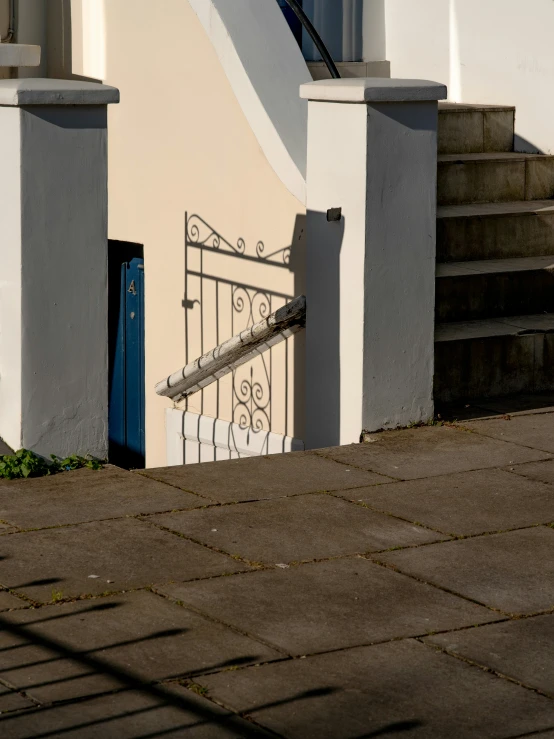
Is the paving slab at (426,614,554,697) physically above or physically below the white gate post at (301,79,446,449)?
below

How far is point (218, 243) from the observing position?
9281 millimetres

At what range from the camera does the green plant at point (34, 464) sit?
244 inches

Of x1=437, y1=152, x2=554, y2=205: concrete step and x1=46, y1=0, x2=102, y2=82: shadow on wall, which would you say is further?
x1=46, y1=0, x2=102, y2=82: shadow on wall

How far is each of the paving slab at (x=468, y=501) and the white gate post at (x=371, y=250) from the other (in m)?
0.91

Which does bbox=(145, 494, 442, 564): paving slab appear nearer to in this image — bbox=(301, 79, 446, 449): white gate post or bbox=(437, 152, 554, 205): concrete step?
bbox=(301, 79, 446, 449): white gate post

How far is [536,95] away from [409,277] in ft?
9.12

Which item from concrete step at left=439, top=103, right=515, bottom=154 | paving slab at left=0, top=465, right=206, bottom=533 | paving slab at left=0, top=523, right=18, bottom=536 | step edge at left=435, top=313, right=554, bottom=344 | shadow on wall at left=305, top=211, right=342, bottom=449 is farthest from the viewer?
concrete step at left=439, top=103, right=515, bottom=154

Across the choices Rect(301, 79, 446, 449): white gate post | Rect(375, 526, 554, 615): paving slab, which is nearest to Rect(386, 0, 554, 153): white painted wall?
Rect(301, 79, 446, 449): white gate post

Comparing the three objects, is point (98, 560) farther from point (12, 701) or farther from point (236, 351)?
point (236, 351)

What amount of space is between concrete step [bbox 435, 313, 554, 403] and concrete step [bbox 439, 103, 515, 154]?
5.11 ft

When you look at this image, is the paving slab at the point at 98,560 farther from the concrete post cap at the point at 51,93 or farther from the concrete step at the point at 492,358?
the concrete step at the point at 492,358

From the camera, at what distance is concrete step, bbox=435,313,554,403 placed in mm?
7688

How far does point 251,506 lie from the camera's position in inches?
229

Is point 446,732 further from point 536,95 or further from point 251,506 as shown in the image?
point 536,95
